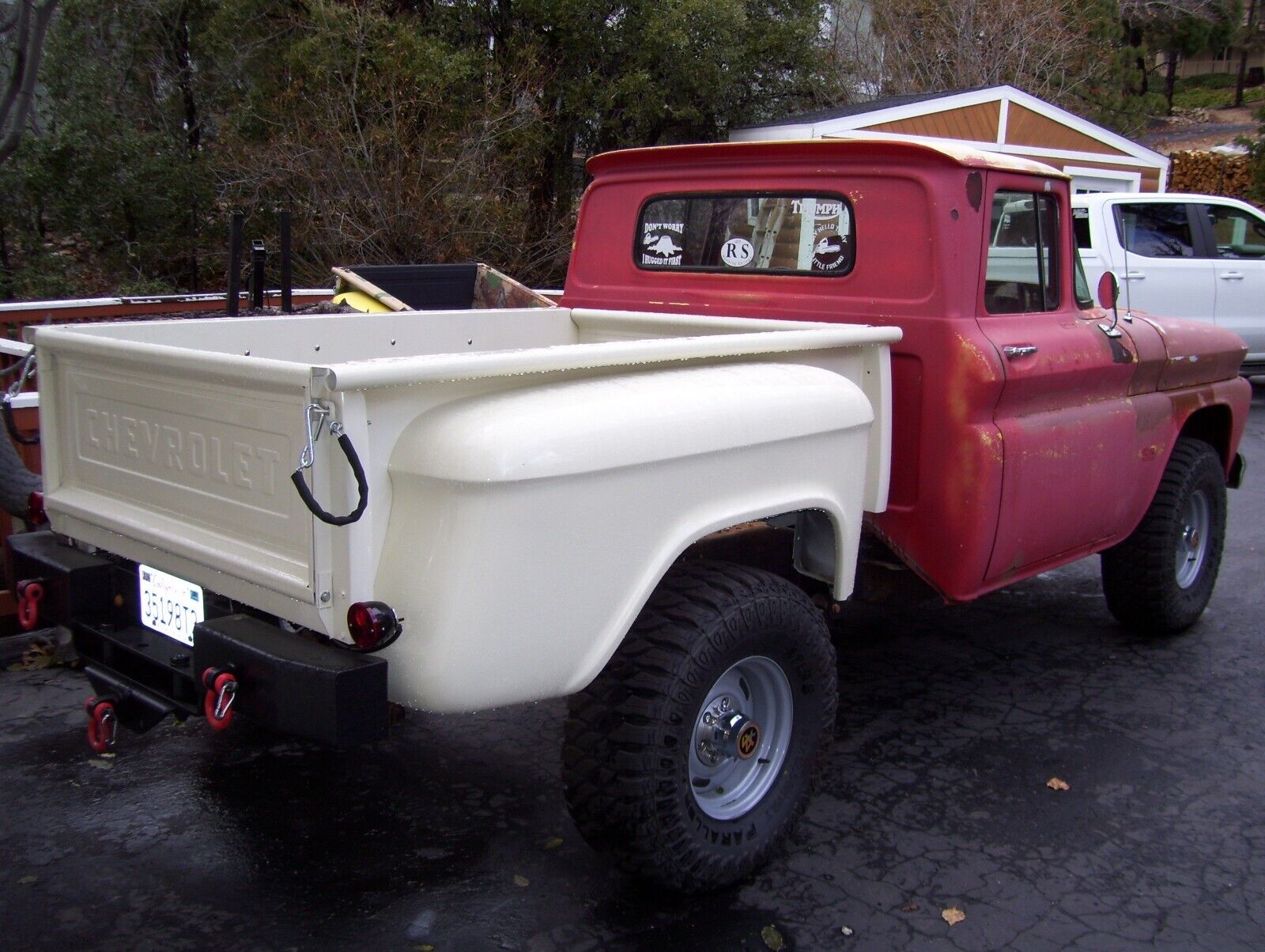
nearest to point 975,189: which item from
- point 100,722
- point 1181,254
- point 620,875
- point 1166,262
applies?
point 620,875

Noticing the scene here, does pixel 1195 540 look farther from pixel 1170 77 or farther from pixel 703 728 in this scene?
pixel 1170 77

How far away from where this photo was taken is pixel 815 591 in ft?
12.9

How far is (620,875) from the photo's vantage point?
3256mm

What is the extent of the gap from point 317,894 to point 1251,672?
12.6ft

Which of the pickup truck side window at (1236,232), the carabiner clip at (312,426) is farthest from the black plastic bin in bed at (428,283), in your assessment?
the pickup truck side window at (1236,232)

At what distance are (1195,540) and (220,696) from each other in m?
4.38

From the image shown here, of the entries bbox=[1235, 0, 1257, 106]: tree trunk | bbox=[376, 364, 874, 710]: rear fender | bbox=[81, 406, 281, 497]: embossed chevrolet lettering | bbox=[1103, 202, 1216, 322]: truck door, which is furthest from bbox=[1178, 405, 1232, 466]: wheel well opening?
bbox=[1235, 0, 1257, 106]: tree trunk

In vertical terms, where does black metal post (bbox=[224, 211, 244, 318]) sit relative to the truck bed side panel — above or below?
above

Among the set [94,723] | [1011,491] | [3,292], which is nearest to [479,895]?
[94,723]

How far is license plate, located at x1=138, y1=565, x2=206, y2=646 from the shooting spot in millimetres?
2973

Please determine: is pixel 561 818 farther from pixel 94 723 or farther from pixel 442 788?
pixel 94 723

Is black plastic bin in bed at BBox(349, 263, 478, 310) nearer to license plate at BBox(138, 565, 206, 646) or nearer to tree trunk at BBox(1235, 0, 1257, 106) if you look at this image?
license plate at BBox(138, 565, 206, 646)

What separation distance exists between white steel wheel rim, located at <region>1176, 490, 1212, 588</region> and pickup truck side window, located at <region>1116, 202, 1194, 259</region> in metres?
6.19

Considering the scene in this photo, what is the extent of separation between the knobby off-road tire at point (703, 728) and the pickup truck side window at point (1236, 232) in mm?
9586
